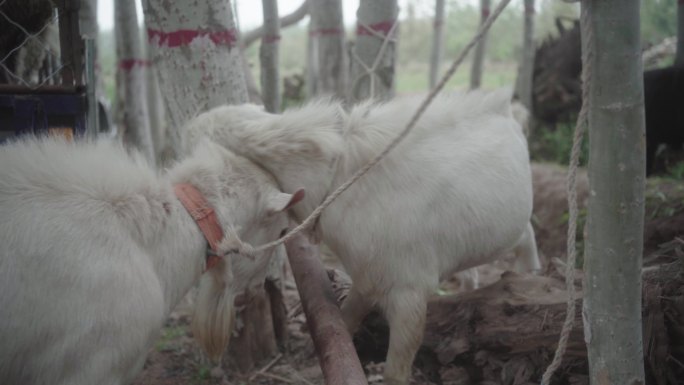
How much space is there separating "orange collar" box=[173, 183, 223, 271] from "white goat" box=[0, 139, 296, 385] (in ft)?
0.09

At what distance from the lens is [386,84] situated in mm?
4387

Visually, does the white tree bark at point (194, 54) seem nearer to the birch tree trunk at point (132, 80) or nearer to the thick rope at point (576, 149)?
the thick rope at point (576, 149)

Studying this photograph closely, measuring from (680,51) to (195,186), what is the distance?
5.82 m

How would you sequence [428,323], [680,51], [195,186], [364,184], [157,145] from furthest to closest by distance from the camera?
[157,145] < [680,51] < [428,323] < [364,184] < [195,186]

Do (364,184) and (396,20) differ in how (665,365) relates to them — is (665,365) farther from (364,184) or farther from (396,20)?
(396,20)

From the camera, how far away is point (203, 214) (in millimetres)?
2328

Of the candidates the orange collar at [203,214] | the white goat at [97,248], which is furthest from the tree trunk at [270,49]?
the orange collar at [203,214]

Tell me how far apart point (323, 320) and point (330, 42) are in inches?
179

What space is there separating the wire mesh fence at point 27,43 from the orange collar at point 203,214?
1251 mm

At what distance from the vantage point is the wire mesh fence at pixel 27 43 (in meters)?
3.37

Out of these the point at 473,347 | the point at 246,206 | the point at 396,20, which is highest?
the point at 396,20

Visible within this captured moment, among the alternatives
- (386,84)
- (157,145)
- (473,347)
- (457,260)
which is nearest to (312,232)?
(457,260)

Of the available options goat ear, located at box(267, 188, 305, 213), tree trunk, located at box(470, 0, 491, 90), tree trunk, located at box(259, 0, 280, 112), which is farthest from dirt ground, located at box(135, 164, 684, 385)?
tree trunk, located at box(470, 0, 491, 90)

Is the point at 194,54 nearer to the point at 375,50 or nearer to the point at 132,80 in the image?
the point at 375,50
